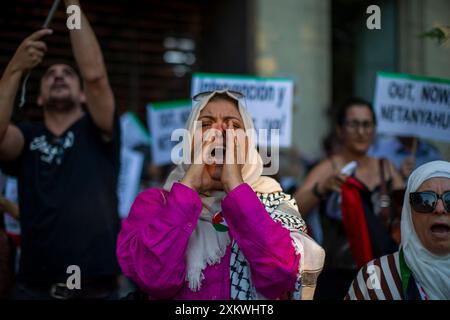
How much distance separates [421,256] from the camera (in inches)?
112

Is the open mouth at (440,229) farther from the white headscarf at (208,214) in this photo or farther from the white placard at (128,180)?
the white placard at (128,180)

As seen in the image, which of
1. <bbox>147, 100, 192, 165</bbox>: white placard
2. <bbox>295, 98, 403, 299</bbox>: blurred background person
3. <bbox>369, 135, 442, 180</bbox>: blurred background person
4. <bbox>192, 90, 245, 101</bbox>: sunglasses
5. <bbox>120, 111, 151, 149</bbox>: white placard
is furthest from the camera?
<bbox>120, 111, 151, 149</bbox>: white placard

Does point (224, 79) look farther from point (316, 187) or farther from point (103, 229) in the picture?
point (103, 229)

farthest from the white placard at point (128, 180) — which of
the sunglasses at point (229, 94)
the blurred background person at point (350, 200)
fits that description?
the sunglasses at point (229, 94)

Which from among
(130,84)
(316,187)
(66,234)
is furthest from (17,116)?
(130,84)

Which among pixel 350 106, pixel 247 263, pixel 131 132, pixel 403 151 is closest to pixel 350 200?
pixel 350 106

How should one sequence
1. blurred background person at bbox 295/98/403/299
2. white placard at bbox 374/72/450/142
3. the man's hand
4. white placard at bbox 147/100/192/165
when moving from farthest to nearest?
white placard at bbox 147/100/192/165
white placard at bbox 374/72/450/142
blurred background person at bbox 295/98/403/299
the man's hand

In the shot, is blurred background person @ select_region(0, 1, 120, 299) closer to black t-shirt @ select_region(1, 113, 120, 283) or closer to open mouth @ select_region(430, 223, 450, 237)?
black t-shirt @ select_region(1, 113, 120, 283)

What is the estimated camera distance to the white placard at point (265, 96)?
5223mm

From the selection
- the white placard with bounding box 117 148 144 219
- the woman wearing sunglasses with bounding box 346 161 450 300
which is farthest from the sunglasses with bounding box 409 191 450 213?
the white placard with bounding box 117 148 144 219

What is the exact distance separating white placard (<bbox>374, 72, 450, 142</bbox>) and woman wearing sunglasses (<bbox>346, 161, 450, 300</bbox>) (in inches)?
79.2

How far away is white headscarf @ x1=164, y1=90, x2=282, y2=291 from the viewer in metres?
2.69

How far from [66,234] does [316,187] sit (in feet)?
5.36
